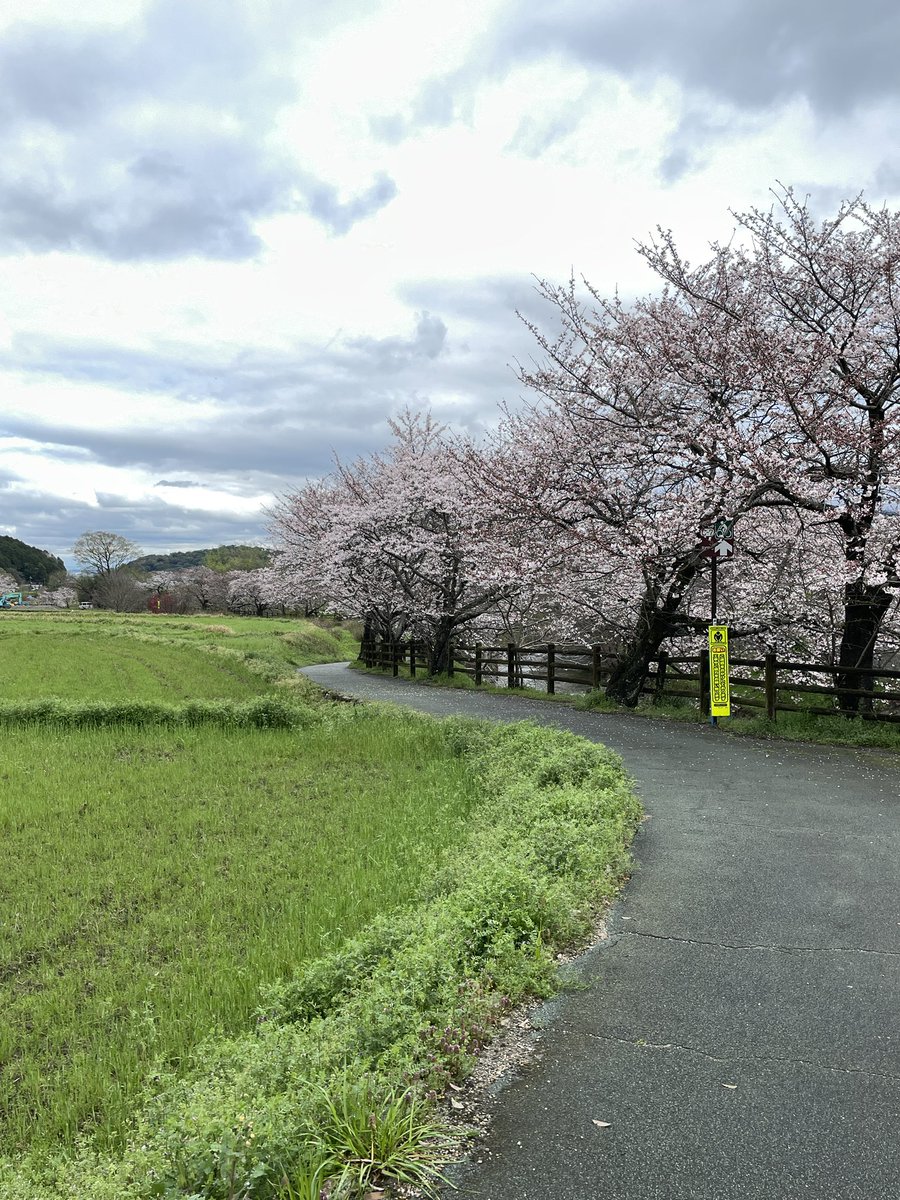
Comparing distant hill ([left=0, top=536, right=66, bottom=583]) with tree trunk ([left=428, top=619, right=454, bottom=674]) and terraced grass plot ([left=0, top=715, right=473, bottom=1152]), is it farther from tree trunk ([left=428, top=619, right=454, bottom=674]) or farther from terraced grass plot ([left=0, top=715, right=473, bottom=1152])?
terraced grass plot ([left=0, top=715, right=473, bottom=1152])

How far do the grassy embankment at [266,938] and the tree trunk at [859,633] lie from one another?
5.95 m

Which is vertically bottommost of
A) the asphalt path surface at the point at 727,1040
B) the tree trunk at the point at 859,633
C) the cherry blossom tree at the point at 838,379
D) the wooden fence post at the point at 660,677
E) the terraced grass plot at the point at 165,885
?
the terraced grass plot at the point at 165,885

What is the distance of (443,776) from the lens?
29.4 feet

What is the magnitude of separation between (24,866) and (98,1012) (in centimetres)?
271

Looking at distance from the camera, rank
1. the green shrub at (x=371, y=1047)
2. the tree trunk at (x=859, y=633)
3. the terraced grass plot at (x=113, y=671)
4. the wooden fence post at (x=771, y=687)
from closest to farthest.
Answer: the green shrub at (x=371, y=1047)
the tree trunk at (x=859, y=633)
the wooden fence post at (x=771, y=687)
the terraced grass plot at (x=113, y=671)

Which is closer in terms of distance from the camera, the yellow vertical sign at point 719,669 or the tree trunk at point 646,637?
the yellow vertical sign at point 719,669

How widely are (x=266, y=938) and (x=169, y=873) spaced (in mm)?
Result: 1827

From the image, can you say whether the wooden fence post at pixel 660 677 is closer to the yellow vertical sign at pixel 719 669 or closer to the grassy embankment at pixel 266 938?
the yellow vertical sign at pixel 719 669

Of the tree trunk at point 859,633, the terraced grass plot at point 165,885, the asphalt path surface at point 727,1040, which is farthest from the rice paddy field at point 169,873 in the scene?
the tree trunk at point 859,633

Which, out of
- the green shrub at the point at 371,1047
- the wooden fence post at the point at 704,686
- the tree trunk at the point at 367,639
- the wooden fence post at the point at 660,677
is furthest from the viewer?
the tree trunk at the point at 367,639

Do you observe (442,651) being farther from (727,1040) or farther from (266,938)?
(727,1040)

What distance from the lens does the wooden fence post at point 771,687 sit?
39.9 ft

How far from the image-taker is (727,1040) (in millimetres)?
3314

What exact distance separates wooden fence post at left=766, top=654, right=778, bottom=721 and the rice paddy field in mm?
5726
